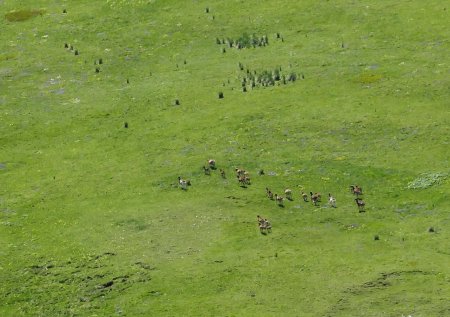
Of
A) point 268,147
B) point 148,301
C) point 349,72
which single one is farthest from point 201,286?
point 349,72

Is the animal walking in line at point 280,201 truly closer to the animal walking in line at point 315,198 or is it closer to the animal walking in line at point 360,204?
the animal walking in line at point 315,198

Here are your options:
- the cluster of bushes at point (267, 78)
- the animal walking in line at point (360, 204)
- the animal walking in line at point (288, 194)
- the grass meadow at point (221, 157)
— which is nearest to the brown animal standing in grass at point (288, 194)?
the animal walking in line at point (288, 194)

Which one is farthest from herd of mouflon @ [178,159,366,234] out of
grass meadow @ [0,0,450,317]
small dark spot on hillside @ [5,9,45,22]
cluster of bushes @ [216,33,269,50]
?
small dark spot on hillside @ [5,9,45,22]

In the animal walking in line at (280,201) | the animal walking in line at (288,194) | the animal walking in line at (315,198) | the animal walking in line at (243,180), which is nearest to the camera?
the animal walking in line at (315,198)

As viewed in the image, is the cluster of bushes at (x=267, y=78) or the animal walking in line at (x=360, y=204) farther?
the cluster of bushes at (x=267, y=78)

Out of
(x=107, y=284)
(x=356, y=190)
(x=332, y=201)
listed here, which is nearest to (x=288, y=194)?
(x=332, y=201)
